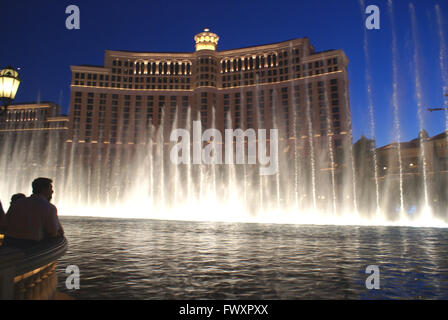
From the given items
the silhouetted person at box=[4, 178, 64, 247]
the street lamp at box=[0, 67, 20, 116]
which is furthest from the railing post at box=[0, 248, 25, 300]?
the street lamp at box=[0, 67, 20, 116]

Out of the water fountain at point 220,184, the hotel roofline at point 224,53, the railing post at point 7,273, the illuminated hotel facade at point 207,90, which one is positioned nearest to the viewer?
the railing post at point 7,273

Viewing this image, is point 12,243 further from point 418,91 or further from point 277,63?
point 277,63

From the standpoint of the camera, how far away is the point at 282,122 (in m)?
83.9

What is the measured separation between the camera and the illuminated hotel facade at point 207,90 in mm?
82688

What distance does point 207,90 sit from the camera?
88.1m

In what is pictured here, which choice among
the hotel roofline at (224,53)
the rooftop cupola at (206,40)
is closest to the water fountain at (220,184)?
the hotel roofline at (224,53)

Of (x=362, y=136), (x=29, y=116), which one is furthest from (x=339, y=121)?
(x=29, y=116)

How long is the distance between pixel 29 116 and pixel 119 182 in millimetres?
61138

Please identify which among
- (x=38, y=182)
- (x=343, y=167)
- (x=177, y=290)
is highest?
(x=343, y=167)

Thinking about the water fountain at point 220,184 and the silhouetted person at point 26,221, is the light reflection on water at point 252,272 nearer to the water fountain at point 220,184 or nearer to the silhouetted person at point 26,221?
the silhouetted person at point 26,221

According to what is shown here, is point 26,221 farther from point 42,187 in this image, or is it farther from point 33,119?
point 33,119

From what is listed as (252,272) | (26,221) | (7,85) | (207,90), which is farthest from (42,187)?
(207,90)

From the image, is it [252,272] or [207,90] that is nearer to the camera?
[252,272]

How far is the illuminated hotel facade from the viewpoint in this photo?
8269cm
